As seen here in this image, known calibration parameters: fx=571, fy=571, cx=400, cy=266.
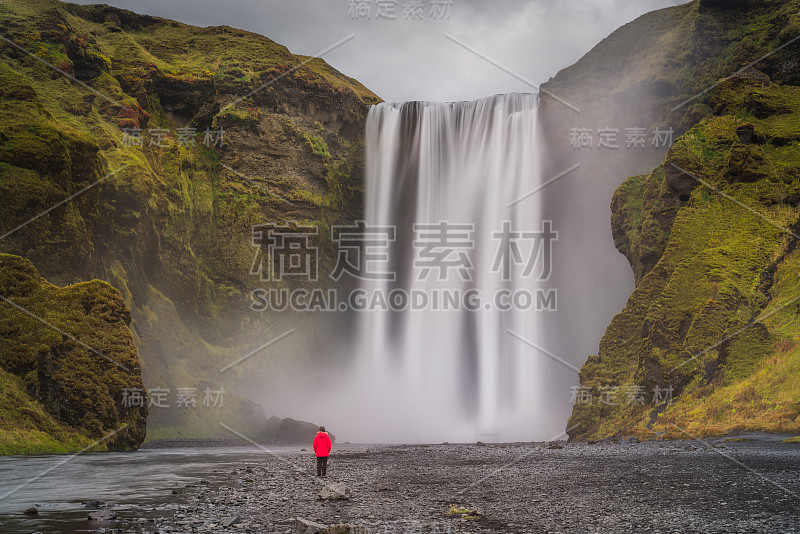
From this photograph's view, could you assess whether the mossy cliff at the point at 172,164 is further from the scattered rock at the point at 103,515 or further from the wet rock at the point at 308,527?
the wet rock at the point at 308,527

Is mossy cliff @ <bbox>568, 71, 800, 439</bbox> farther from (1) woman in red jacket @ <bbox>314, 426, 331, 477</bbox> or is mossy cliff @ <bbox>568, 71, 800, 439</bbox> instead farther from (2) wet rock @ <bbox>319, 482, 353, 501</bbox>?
(2) wet rock @ <bbox>319, 482, 353, 501</bbox>

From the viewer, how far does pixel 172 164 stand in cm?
4688

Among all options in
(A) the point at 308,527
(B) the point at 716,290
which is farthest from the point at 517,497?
(B) the point at 716,290

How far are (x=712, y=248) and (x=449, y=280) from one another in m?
25.0

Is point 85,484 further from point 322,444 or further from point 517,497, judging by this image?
point 517,497

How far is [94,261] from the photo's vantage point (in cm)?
3397

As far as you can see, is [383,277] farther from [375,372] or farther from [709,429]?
[709,429]

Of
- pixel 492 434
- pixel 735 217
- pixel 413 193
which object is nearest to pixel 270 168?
pixel 413 193

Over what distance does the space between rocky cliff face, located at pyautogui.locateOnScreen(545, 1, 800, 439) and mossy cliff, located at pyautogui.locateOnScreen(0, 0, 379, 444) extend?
25132 mm

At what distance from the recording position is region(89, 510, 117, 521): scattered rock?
946 centimetres

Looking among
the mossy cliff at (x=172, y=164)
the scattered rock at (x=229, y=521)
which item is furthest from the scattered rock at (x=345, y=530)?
the mossy cliff at (x=172, y=164)

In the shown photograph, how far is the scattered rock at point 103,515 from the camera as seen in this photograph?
372 inches

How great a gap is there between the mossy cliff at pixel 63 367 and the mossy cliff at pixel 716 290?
23189 mm

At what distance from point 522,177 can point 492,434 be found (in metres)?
21.7
